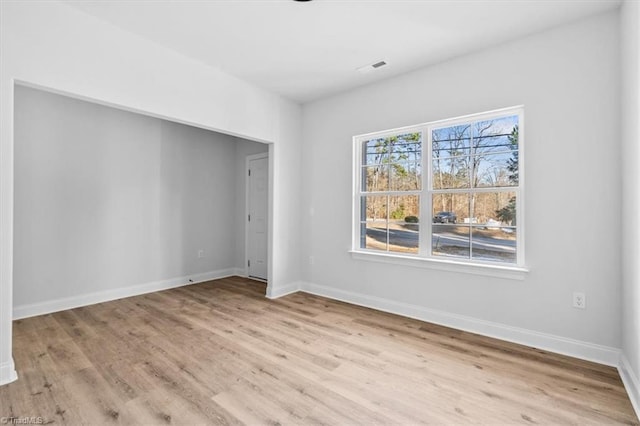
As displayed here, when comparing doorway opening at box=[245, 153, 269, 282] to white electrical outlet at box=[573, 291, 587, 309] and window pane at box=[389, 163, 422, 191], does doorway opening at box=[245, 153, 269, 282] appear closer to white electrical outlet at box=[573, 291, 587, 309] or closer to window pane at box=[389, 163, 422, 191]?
window pane at box=[389, 163, 422, 191]

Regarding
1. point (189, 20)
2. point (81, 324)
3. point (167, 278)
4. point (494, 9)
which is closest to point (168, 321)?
point (81, 324)

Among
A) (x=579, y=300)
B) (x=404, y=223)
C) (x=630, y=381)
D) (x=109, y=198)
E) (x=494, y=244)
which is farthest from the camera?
(x=109, y=198)

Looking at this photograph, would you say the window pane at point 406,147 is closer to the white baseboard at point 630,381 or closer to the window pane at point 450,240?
the window pane at point 450,240

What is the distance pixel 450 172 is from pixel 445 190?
0.66 ft

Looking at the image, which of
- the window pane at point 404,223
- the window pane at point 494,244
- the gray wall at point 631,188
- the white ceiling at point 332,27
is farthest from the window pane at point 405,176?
the gray wall at point 631,188

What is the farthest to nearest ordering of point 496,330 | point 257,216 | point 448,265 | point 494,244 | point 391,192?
A: 1. point 257,216
2. point 391,192
3. point 448,265
4. point 494,244
5. point 496,330

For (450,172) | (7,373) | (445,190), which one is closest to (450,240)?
(445,190)

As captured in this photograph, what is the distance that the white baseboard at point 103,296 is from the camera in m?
3.42

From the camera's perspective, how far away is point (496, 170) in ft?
9.96

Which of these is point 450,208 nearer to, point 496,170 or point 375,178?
point 496,170

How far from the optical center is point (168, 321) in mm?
3309

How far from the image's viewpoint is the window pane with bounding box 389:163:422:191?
357 centimetres

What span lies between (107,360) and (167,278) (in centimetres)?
234

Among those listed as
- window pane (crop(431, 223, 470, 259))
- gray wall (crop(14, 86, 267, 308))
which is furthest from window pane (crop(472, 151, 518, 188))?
gray wall (crop(14, 86, 267, 308))
